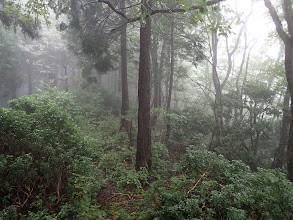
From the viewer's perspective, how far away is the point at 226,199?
9.29ft

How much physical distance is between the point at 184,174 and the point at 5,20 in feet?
34.5

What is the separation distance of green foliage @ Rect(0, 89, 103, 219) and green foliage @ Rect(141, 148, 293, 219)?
4.87 feet

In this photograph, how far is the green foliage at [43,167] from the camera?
11.2 feet

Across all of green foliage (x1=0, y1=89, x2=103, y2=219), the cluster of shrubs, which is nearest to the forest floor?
the cluster of shrubs

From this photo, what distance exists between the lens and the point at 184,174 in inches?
161

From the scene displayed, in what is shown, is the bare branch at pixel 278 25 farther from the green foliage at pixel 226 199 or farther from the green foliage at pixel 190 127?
the green foliage at pixel 190 127

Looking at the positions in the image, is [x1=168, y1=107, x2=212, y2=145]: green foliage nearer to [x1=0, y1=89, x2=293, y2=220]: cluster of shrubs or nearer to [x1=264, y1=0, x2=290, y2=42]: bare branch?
[x1=0, y1=89, x2=293, y2=220]: cluster of shrubs

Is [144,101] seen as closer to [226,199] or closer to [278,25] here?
[226,199]

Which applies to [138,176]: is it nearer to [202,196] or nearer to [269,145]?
[202,196]

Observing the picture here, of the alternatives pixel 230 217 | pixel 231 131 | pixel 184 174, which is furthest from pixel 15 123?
pixel 231 131

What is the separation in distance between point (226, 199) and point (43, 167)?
12.1 ft

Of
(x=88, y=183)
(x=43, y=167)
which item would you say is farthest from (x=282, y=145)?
(x=43, y=167)

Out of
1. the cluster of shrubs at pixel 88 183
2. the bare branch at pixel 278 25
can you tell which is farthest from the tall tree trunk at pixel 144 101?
the bare branch at pixel 278 25

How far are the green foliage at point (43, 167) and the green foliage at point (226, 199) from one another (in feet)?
4.87
